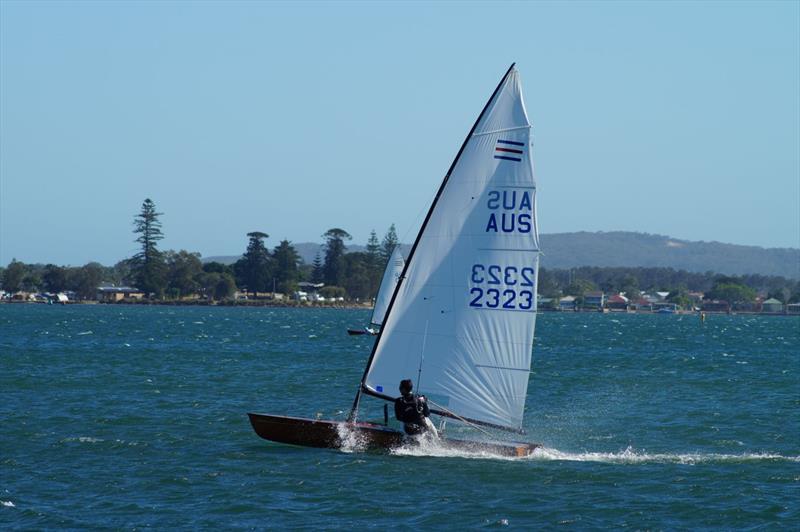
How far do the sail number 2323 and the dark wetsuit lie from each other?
226cm

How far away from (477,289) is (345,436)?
4.40 meters

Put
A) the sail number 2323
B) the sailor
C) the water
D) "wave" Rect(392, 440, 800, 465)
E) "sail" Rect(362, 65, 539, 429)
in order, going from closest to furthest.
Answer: the water < "sail" Rect(362, 65, 539, 429) < the sail number 2323 < the sailor < "wave" Rect(392, 440, 800, 465)

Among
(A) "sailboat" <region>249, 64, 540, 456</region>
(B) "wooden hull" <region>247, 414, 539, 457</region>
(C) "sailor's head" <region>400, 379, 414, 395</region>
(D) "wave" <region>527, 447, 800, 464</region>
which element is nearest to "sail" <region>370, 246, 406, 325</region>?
(D) "wave" <region>527, 447, 800, 464</region>

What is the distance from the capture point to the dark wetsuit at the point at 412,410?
24.4 metres

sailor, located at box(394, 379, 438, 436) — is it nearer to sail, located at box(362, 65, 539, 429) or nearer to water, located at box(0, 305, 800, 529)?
sail, located at box(362, 65, 539, 429)

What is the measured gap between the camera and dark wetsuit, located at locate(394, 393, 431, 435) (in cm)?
2436

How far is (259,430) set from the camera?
2598 cm

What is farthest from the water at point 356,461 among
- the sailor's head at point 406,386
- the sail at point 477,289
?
the sail at point 477,289

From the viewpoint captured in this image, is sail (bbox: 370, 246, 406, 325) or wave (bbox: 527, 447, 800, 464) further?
sail (bbox: 370, 246, 406, 325)

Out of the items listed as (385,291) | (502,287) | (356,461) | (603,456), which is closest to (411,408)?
(356,461)

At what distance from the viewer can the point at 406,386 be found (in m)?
24.2

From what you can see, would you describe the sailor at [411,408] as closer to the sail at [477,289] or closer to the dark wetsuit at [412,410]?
the dark wetsuit at [412,410]

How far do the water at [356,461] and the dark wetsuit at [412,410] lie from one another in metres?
0.87

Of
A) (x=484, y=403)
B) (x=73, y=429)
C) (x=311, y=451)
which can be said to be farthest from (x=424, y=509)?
(x=73, y=429)
